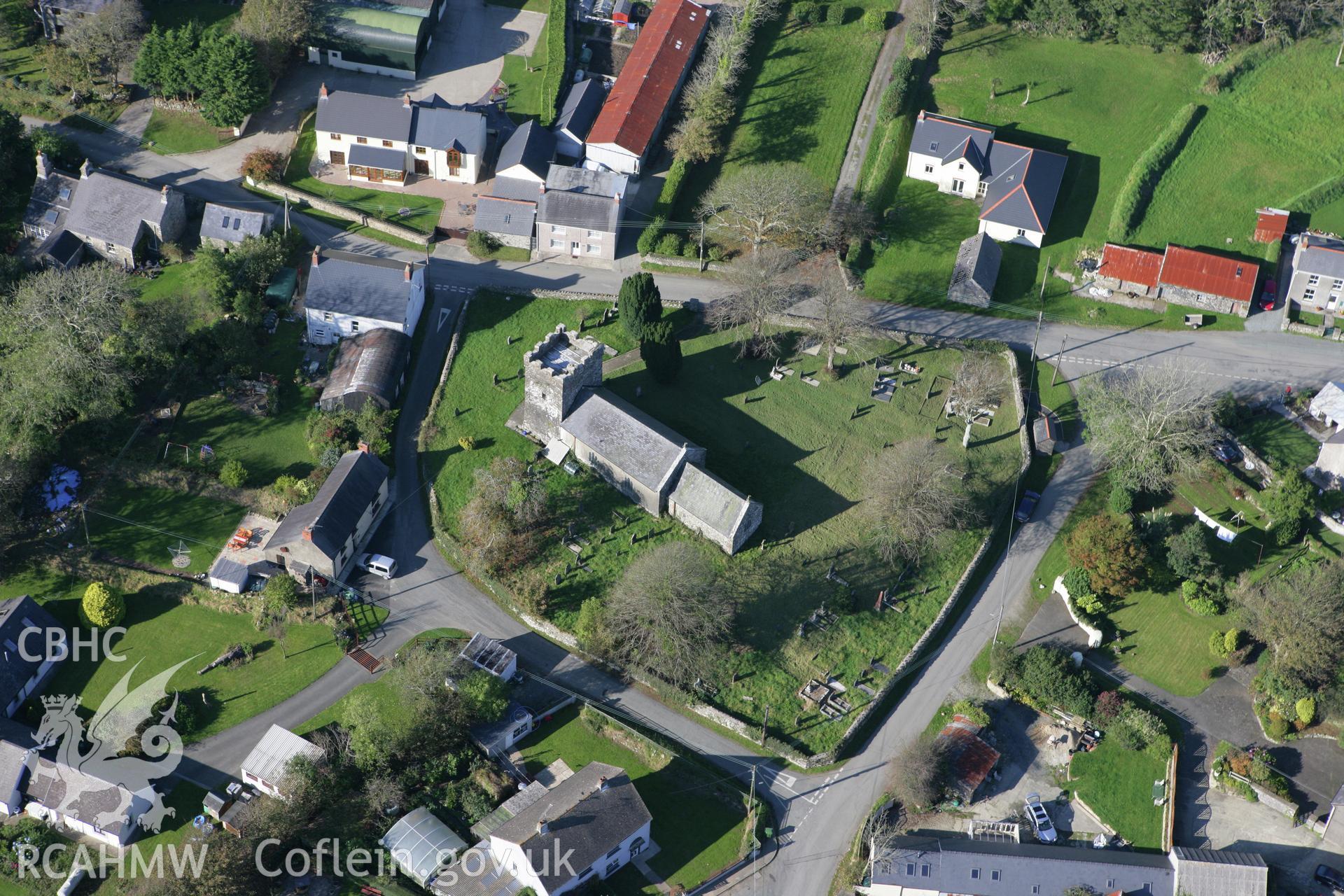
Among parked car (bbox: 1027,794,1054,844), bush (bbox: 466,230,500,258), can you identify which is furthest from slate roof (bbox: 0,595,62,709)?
parked car (bbox: 1027,794,1054,844)

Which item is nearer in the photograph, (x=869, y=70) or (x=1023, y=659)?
(x=1023, y=659)

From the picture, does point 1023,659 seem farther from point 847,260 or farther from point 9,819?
point 9,819

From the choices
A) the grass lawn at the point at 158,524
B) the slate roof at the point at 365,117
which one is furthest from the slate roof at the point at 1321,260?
the grass lawn at the point at 158,524

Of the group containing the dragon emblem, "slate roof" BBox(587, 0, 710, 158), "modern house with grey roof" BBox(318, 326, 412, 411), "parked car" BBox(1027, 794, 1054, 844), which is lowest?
the dragon emblem

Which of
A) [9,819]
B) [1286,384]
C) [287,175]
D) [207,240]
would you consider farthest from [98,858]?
[1286,384]

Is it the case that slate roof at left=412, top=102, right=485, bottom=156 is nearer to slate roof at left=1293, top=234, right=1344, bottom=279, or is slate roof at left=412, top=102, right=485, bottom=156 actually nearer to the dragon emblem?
the dragon emblem
